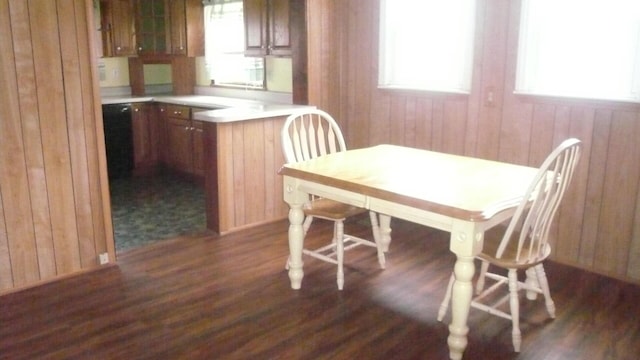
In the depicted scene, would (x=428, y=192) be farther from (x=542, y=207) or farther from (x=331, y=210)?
(x=331, y=210)

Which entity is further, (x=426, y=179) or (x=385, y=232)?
(x=385, y=232)

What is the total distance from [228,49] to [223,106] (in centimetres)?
97

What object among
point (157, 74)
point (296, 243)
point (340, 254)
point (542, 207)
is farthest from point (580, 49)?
point (157, 74)

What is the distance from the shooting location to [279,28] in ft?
14.8

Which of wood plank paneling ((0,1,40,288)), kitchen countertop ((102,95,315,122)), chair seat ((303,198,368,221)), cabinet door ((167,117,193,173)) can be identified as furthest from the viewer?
cabinet door ((167,117,193,173))

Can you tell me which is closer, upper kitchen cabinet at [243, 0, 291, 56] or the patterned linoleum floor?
the patterned linoleum floor

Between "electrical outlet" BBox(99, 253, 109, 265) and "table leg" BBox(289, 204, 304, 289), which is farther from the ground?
"table leg" BBox(289, 204, 304, 289)

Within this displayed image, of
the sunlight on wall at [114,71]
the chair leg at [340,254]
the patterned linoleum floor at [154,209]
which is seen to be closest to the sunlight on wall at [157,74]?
the sunlight on wall at [114,71]

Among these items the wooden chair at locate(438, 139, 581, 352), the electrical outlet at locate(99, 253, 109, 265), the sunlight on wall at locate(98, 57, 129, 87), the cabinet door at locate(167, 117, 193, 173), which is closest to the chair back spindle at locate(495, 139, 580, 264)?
the wooden chair at locate(438, 139, 581, 352)

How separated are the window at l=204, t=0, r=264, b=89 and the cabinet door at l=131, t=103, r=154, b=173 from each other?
82 cm

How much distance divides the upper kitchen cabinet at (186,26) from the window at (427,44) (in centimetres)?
233

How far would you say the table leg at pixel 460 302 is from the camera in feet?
7.39

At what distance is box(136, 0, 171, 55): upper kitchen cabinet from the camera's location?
18.5 feet

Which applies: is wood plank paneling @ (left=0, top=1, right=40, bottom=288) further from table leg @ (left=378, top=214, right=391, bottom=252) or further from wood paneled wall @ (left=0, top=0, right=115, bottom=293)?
table leg @ (left=378, top=214, right=391, bottom=252)
